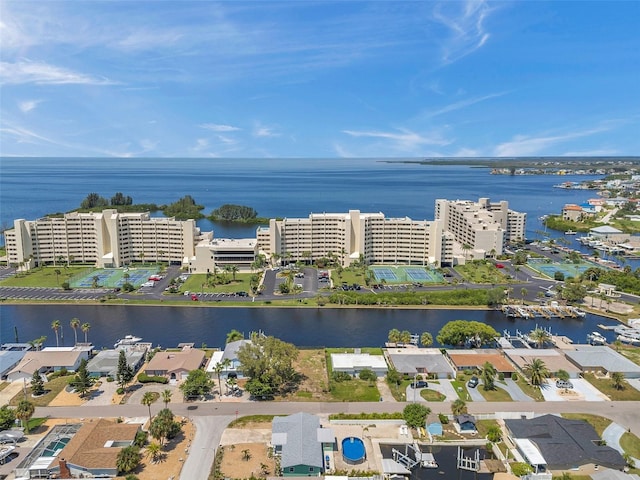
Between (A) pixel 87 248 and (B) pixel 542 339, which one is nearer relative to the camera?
(B) pixel 542 339

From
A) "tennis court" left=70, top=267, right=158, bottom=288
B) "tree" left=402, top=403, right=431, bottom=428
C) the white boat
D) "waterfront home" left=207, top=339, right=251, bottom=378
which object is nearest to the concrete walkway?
"tree" left=402, top=403, right=431, bottom=428

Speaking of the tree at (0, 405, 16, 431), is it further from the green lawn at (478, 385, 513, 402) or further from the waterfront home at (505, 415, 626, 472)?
the green lawn at (478, 385, 513, 402)

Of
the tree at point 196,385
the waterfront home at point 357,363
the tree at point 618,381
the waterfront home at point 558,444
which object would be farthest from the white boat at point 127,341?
the tree at point 618,381

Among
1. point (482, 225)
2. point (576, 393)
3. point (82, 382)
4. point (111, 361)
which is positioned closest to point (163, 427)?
point (82, 382)

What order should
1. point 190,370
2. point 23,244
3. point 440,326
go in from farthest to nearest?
point 23,244, point 440,326, point 190,370

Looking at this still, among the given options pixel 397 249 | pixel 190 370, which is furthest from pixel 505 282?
pixel 190 370

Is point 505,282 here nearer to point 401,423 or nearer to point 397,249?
point 397,249
